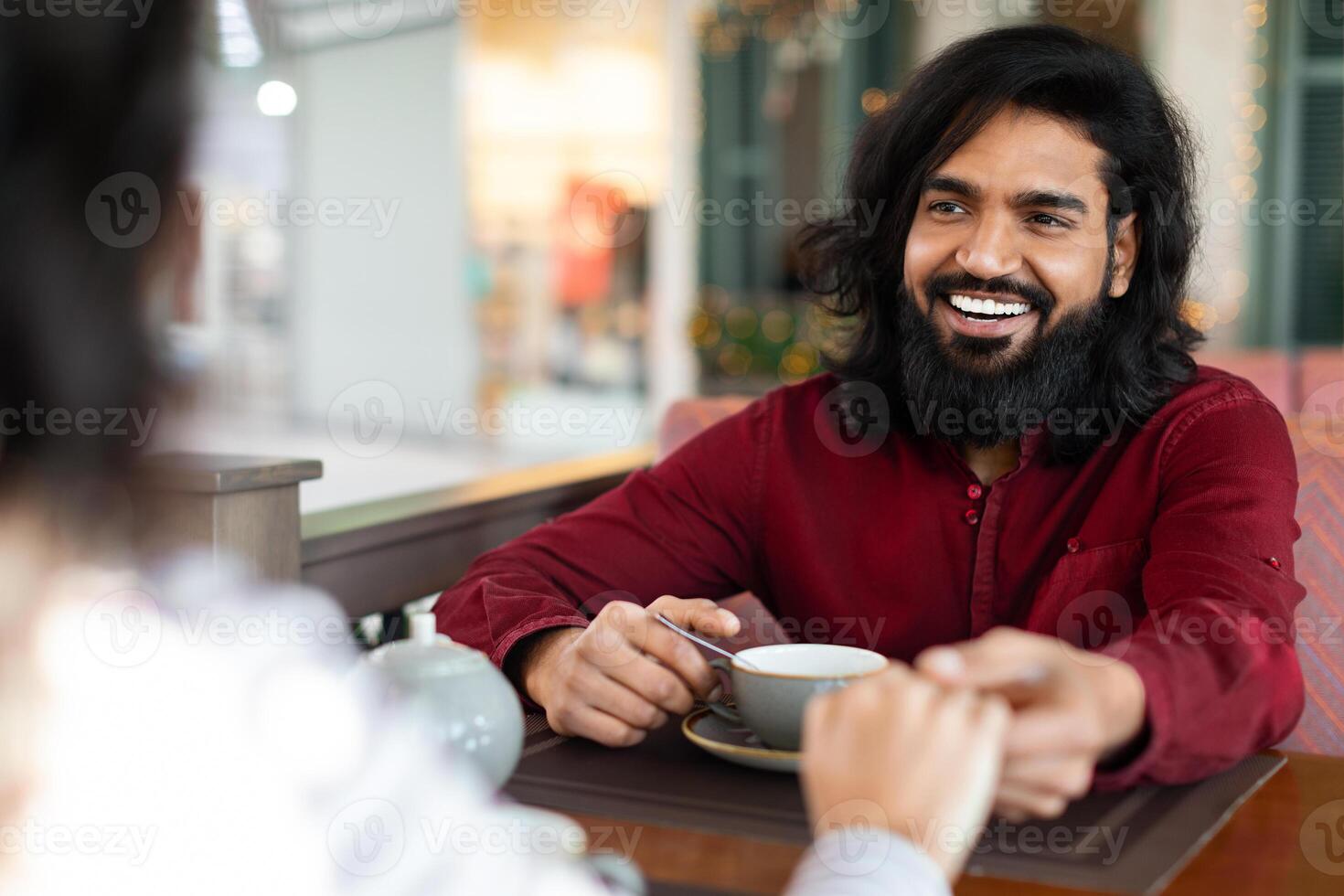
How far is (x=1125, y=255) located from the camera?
1708mm

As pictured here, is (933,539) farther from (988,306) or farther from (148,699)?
(148,699)

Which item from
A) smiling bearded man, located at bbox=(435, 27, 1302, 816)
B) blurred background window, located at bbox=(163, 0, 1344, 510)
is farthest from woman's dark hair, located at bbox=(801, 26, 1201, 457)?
Answer: blurred background window, located at bbox=(163, 0, 1344, 510)

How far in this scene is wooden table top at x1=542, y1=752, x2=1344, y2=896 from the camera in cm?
81

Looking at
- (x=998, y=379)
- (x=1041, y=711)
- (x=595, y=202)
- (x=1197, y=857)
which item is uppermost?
(x=595, y=202)

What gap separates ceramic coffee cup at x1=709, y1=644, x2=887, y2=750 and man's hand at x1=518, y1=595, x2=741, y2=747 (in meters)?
0.06

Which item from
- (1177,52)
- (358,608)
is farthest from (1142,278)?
(1177,52)

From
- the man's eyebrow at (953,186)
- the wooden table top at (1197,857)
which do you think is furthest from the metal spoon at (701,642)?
the man's eyebrow at (953,186)

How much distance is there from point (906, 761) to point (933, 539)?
0.85m

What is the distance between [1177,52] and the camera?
17.7 ft

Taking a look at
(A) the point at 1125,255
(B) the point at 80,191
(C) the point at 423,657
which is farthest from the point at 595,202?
(B) the point at 80,191

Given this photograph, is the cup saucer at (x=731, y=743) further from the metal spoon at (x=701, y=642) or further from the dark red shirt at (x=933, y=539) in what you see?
the dark red shirt at (x=933, y=539)

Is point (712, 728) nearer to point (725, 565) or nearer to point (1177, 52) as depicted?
point (725, 565)

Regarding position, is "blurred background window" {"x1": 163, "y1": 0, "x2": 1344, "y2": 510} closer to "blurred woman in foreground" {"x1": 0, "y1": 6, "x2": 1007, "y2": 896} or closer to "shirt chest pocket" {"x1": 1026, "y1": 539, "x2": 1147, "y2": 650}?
"shirt chest pocket" {"x1": 1026, "y1": 539, "x2": 1147, "y2": 650}

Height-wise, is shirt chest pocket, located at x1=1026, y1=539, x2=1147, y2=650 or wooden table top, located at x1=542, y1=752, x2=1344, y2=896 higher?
shirt chest pocket, located at x1=1026, y1=539, x2=1147, y2=650
